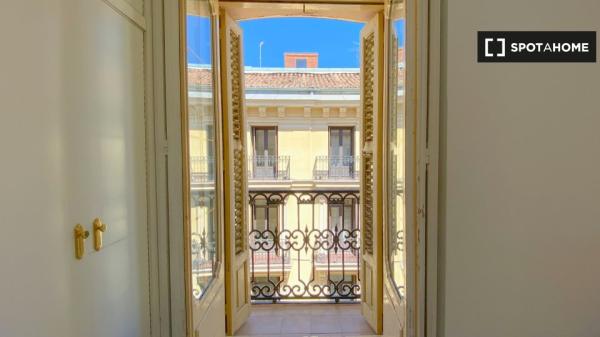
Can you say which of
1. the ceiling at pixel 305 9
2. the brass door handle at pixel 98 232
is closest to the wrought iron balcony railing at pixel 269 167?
the ceiling at pixel 305 9

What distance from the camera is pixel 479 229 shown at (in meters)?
1.81

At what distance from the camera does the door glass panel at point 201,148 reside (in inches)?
76.2

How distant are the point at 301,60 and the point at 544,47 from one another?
11.7m

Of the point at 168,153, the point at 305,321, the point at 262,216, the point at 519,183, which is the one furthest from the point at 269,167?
the point at 519,183

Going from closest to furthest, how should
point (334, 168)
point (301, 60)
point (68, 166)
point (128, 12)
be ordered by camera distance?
point (68, 166) → point (128, 12) → point (334, 168) → point (301, 60)

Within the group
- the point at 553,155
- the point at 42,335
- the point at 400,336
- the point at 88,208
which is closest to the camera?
the point at 42,335

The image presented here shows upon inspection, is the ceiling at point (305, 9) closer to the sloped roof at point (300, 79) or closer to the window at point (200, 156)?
the window at point (200, 156)

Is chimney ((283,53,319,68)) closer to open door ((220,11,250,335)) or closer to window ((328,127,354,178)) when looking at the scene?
window ((328,127,354,178))

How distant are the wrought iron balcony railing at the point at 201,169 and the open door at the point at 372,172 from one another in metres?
1.10

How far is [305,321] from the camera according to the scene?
3141 mm

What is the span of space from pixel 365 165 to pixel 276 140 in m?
8.55

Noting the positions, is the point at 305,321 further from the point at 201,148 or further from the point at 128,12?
the point at 128,12

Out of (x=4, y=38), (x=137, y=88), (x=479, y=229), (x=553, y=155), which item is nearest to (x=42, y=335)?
(x=4, y=38)

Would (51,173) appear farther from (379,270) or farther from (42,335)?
(379,270)
